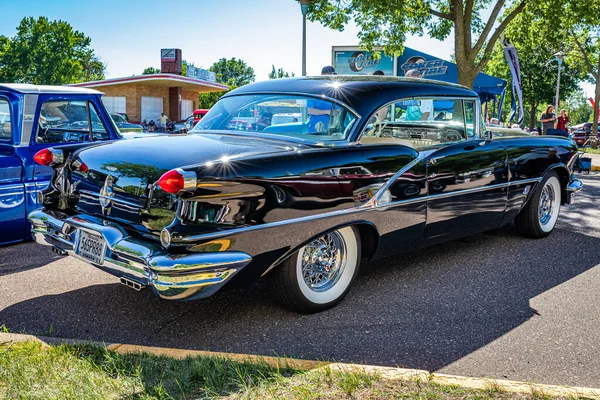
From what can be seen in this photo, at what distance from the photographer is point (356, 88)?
14.2 ft

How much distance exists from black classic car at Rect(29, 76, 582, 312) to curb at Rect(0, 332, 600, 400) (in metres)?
0.32

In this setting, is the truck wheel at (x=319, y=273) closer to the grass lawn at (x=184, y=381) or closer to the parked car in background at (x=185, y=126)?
the grass lawn at (x=184, y=381)

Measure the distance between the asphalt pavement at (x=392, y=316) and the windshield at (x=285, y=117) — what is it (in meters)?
1.20

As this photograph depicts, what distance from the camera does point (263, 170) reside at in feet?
11.0

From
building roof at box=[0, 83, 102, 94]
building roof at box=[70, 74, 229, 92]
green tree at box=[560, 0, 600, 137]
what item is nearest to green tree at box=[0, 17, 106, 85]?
building roof at box=[70, 74, 229, 92]

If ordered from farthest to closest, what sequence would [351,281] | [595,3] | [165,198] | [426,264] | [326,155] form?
[595,3] < [426,264] < [351,281] < [326,155] < [165,198]

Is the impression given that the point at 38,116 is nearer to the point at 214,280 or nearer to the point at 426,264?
the point at 214,280

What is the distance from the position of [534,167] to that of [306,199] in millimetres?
3192

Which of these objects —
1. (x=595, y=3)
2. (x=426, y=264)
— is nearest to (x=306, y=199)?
(x=426, y=264)

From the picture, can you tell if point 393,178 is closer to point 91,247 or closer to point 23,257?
point 91,247

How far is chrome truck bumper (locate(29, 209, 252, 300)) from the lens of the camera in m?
3.08

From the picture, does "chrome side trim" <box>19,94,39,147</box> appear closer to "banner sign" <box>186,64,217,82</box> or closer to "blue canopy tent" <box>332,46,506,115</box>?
"blue canopy tent" <box>332,46,506,115</box>

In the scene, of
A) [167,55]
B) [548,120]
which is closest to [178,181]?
[548,120]

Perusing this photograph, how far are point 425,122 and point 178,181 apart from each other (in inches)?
122
